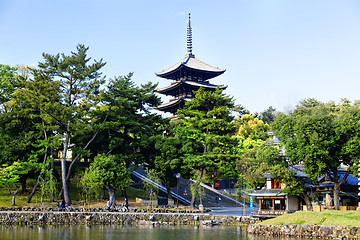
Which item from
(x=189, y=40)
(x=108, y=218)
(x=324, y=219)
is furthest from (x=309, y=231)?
(x=189, y=40)

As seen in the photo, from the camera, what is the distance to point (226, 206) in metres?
48.2

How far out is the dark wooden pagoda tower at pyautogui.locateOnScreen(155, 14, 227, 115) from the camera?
69375mm

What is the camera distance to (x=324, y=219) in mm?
26781

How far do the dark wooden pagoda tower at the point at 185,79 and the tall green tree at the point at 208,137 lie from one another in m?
22.3

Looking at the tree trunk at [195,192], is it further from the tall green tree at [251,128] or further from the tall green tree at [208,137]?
the tall green tree at [251,128]

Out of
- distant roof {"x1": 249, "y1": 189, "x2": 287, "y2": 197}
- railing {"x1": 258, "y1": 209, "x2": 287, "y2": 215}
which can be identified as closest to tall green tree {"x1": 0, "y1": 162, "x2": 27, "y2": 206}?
distant roof {"x1": 249, "y1": 189, "x2": 287, "y2": 197}

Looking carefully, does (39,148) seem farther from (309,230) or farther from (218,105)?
(309,230)

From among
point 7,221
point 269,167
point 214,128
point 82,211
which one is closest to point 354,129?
point 269,167

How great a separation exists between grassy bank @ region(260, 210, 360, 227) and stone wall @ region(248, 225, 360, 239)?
42cm

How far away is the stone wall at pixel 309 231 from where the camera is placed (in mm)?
24672

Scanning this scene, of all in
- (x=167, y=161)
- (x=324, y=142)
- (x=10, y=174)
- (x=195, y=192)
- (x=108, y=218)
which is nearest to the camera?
(x=324, y=142)

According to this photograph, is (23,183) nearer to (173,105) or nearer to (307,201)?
(307,201)

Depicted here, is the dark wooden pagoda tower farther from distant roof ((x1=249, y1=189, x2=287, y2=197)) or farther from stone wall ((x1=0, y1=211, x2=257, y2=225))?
stone wall ((x1=0, y1=211, x2=257, y2=225))

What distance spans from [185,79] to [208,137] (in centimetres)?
3050
